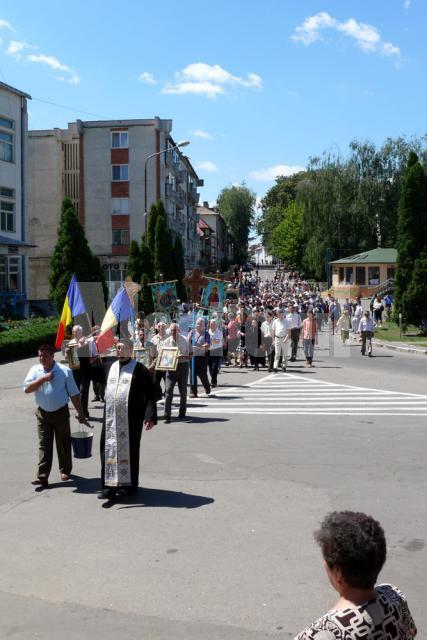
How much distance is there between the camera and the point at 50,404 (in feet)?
28.1

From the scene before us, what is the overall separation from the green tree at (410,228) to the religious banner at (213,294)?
15.2 meters

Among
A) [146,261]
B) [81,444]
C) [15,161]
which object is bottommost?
[81,444]

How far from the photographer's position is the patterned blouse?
256 centimetres

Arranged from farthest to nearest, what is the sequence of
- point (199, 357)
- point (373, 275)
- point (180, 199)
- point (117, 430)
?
point (180, 199) → point (373, 275) → point (199, 357) → point (117, 430)

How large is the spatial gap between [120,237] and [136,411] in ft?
169

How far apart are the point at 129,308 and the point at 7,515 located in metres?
7.58

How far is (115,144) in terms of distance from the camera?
57.8 m

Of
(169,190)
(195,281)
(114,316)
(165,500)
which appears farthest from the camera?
(169,190)

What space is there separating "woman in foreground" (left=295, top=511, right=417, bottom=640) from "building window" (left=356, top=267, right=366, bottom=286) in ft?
198

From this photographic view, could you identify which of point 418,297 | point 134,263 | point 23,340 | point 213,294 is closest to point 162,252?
point 134,263

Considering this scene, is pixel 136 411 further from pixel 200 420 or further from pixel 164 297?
pixel 164 297

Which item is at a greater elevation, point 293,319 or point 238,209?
point 238,209

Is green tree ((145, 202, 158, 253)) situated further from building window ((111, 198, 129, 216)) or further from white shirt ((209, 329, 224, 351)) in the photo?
white shirt ((209, 329, 224, 351))

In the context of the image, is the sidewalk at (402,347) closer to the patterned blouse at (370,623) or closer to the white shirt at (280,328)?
the white shirt at (280,328)
